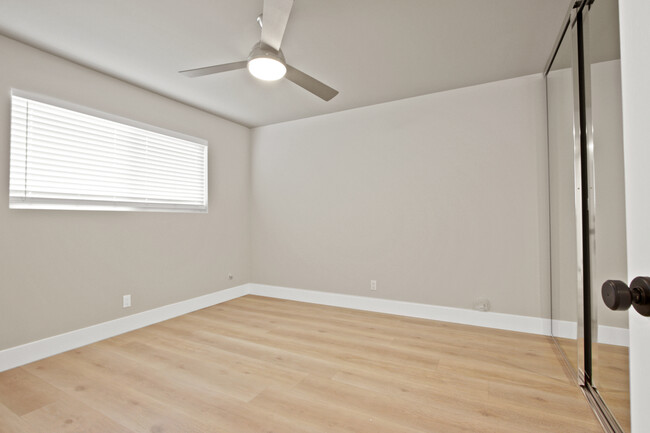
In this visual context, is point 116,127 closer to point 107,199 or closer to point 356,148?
point 107,199

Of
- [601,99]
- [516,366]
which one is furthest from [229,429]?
[601,99]

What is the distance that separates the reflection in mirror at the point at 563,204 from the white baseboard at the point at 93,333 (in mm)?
3661

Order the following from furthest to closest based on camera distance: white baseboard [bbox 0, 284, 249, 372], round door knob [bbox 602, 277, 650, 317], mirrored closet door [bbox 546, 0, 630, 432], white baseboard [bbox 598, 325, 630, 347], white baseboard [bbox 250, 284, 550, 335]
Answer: white baseboard [bbox 250, 284, 550, 335] → white baseboard [bbox 0, 284, 249, 372] → mirrored closet door [bbox 546, 0, 630, 432] → white baseboard [bbox 598, 325, 630, 347] → round door knob [bbox 602, 277, 650, 317]

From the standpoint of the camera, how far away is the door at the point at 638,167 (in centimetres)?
52

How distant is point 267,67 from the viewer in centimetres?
198

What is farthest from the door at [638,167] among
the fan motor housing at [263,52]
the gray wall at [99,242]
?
the gray wall at [99,242]

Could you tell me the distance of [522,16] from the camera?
82.7 inches

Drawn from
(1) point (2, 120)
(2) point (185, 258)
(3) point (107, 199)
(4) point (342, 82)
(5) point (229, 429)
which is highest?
(4) point (342, 82)

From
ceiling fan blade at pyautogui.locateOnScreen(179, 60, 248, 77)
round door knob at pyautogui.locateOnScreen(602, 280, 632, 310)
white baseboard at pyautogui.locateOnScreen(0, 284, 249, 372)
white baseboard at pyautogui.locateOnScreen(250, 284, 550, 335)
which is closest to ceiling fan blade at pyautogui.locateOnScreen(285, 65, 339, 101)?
ceiling fan blade at pyautogui.locateOnScreen(179, 60, 248, 77)

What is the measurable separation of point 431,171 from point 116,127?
3.25 m

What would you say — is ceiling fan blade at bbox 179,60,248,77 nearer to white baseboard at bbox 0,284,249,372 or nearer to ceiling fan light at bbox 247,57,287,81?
ceiling fan light at bbox 247,57,287,81

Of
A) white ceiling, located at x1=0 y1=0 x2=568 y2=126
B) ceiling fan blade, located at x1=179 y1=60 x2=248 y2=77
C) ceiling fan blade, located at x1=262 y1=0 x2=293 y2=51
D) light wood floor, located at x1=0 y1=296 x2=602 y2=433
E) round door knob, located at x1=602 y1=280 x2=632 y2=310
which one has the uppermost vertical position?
white ceiling, located at x1=0 y1=0 x2=568 y2=126

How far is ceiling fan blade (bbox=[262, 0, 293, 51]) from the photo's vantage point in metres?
1.54

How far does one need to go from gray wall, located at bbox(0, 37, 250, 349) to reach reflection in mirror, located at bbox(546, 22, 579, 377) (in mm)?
3674
